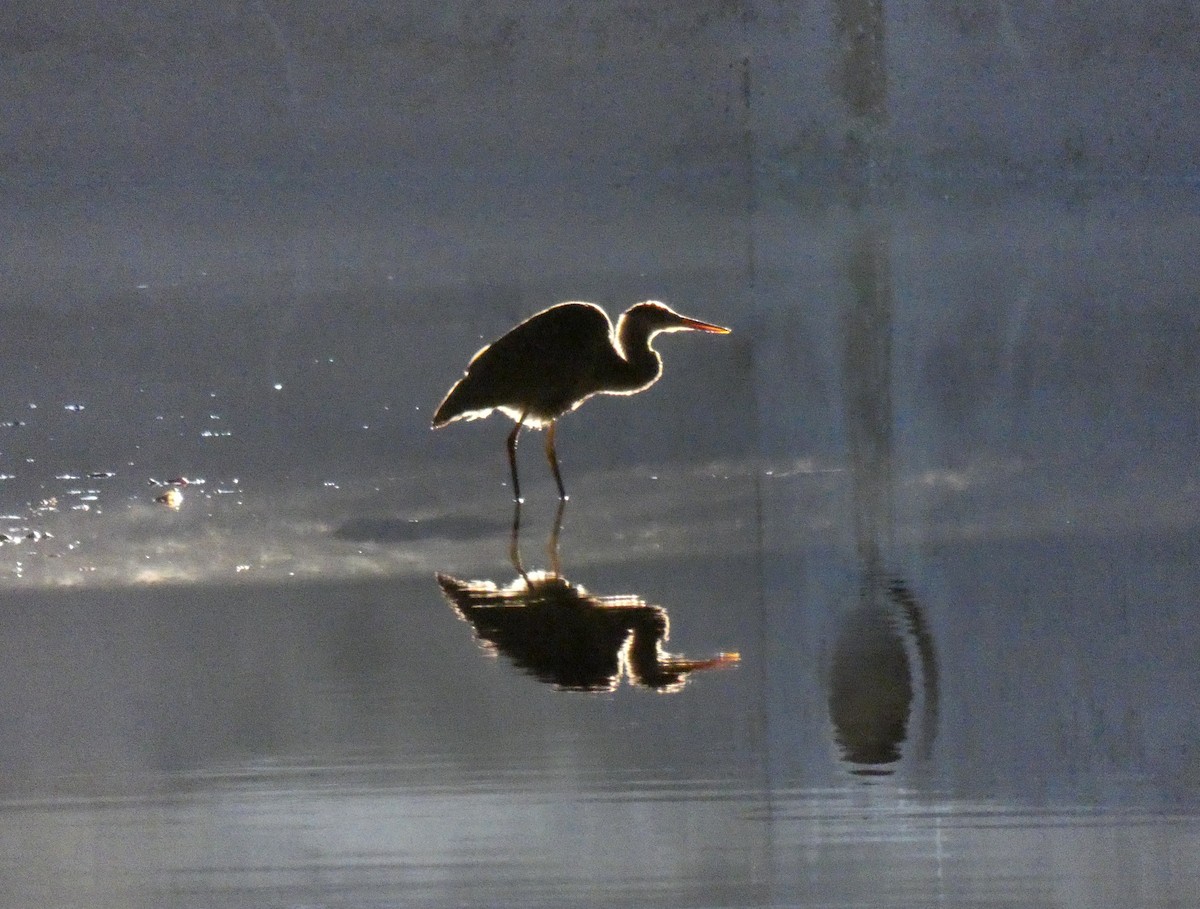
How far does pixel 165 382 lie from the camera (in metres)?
8.31

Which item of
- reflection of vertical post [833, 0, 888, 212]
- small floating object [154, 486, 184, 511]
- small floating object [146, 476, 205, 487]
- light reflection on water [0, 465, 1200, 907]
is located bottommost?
light reflection on water [0, 465, 1200, 907]

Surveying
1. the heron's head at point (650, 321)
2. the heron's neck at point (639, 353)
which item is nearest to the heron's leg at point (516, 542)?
the heron's neck at point (639, 353)

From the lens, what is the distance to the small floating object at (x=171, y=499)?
5.81m

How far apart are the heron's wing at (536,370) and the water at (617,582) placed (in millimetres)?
272

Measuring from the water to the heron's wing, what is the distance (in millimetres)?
272

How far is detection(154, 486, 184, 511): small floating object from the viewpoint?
19.1 ft

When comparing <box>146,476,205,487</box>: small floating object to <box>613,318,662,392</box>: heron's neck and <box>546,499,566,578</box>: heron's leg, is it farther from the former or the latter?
<box>613,318,662,392</box>: heron's neck

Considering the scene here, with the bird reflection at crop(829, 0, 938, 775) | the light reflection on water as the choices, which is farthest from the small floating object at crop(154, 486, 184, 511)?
the bird reflection at crop(829, 0, 938, 775)

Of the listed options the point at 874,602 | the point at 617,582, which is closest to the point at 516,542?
the point at 617,582

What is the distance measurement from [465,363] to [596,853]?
580cm

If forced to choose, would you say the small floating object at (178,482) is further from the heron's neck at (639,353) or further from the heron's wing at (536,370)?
the heron's neck at (639,353)

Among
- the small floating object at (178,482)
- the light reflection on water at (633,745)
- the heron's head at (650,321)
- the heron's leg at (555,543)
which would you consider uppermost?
the heron's head at (650,321)

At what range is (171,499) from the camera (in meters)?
5.89

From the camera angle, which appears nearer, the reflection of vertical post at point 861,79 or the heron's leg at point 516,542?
the heron's leg at point 516,542
